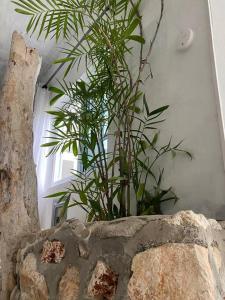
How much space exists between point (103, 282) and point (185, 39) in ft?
4.78

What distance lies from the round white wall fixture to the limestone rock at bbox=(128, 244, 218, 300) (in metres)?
1.32

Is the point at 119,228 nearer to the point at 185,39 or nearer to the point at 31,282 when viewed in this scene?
the point at 31,282

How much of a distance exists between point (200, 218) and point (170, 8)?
1.67 m

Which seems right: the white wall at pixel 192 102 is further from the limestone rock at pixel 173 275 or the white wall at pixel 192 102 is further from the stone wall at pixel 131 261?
the limestone rock at pixel 173 275

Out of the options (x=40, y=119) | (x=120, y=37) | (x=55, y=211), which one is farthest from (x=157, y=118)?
(x=40, y=119)

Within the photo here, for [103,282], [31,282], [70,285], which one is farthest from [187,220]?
[31,282]

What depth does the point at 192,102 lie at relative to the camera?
4.85ft

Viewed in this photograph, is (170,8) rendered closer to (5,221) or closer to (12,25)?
(5,221)

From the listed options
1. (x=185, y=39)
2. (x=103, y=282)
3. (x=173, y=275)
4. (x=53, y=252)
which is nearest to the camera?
(x=173, y=275)

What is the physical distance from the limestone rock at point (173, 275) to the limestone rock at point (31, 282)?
420 mm

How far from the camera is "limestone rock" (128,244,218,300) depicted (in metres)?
0.64

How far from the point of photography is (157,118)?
168 centimetres

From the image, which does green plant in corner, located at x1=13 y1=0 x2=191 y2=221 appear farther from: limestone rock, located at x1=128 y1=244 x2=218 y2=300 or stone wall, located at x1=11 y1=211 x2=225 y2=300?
limestone rock, located at x1=128 y1=244 x2=218 y2=300

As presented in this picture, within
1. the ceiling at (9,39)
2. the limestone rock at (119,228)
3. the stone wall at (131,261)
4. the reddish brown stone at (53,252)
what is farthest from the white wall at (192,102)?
the ceiling at (9,39)
